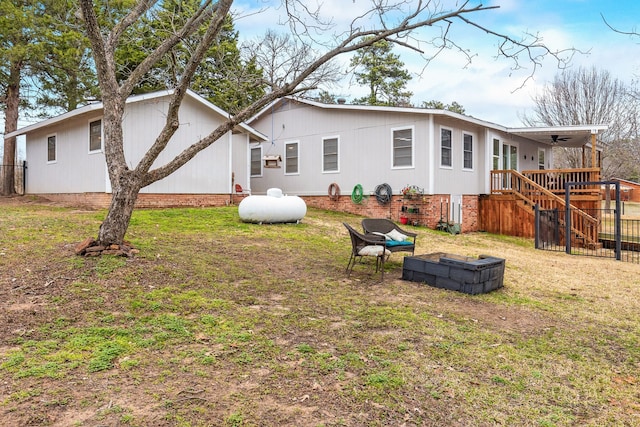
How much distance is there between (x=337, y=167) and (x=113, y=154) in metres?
10.3

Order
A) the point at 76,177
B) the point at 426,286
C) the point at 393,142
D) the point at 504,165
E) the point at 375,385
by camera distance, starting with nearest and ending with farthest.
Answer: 1. the point at 375,385
2. the point at 426,286
3. the point at 76,177
4. the point at 393,142
5. the point at 504,165

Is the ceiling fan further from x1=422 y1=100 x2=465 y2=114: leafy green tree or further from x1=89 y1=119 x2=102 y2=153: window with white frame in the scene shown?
x1=89 y1=119 x2=102 y2=153: window with white frame

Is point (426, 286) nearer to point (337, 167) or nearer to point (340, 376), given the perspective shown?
point (340, 376)

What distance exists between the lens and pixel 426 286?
597 cm

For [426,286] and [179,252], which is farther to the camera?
[179,252]

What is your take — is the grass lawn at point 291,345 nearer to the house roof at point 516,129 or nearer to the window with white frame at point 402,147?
the window with white frame at point 402,147

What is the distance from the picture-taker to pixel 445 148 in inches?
556

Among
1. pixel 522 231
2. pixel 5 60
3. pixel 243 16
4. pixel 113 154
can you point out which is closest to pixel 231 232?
pixel 113 154

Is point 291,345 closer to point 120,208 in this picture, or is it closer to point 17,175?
point 120,208

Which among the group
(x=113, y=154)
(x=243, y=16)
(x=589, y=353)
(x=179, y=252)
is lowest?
(x=589, y=353)

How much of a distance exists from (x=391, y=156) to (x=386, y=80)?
1707cm

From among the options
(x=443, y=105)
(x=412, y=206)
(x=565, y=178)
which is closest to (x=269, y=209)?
(x=412, y=206)

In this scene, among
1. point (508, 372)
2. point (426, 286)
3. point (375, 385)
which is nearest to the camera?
point (375, 385)

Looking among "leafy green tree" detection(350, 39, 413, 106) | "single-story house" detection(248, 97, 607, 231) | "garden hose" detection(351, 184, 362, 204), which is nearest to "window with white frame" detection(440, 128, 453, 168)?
"single-story house" detection(248, 97, 607, 231)
